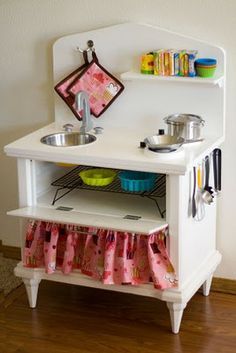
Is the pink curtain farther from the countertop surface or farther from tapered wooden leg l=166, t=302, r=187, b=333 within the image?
the countertop surface

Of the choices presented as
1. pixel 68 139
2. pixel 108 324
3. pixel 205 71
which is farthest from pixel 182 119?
pixel 108 324

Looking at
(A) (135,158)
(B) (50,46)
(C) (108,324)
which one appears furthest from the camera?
(B) (50,46)

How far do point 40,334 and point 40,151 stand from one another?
68 centimetres

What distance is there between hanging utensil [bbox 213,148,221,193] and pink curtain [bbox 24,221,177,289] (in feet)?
1.25

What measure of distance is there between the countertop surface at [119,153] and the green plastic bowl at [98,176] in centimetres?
13

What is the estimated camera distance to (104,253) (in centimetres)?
275

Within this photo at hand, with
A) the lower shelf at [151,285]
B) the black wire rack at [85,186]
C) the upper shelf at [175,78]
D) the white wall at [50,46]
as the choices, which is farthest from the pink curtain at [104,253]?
the upper shelf at [175,78]

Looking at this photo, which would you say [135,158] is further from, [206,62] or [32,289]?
[32,289]

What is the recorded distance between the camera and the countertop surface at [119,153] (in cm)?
262

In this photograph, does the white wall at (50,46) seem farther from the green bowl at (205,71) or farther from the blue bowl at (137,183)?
the blue bowl at (137,183)

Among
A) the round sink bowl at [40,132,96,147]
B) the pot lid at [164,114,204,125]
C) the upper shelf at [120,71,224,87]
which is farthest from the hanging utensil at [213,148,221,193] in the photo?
the round sink bowl at [40,132,96,147]

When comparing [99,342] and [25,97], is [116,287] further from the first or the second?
→ [25,97]

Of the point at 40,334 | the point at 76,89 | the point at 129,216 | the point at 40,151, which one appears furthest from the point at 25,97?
the point at 40,334

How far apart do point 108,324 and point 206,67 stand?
104 cm
